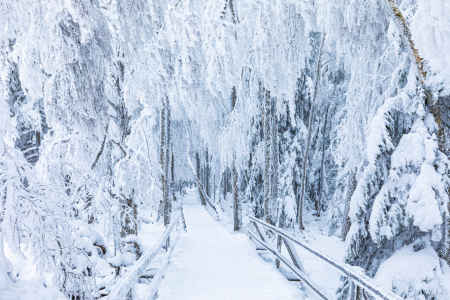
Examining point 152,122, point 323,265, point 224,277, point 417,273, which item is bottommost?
point 323,265

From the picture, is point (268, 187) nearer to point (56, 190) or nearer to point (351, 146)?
point (351, 146)

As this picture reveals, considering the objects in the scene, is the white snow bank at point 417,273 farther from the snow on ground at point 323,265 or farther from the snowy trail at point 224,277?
the snowy trail at point 224,277

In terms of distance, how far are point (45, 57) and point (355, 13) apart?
527cm

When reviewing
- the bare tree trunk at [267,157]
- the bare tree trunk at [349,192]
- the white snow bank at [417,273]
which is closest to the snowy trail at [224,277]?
the white snow bank at [417,273]

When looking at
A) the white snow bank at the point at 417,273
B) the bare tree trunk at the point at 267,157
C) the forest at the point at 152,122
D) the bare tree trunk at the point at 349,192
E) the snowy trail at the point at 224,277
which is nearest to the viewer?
the forest at the point at 152,122

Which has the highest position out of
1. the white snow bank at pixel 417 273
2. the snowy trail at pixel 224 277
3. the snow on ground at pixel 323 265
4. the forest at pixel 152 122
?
the forest at pixel 152 122

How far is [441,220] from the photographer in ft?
12.1

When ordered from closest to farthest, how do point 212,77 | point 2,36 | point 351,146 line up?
point 2,36, point 351,146, point 212,77

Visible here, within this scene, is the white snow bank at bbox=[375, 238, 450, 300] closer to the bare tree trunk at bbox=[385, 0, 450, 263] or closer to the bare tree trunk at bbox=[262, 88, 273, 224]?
the bare tree trunk at bbox=[385, 0, 450, 263]

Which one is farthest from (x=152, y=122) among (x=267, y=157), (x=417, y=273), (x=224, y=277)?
(x=417, y=273)

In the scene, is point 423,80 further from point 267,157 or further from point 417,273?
point 267,157

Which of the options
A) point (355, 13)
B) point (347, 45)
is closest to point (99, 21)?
point (355, 13)

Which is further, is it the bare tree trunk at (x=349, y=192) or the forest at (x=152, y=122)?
the bare tree trunk at (x=349, y=192)

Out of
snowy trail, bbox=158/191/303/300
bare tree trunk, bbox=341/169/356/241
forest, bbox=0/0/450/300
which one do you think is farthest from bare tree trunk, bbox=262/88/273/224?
bare tree trunk, bbox=341/169/356/241
